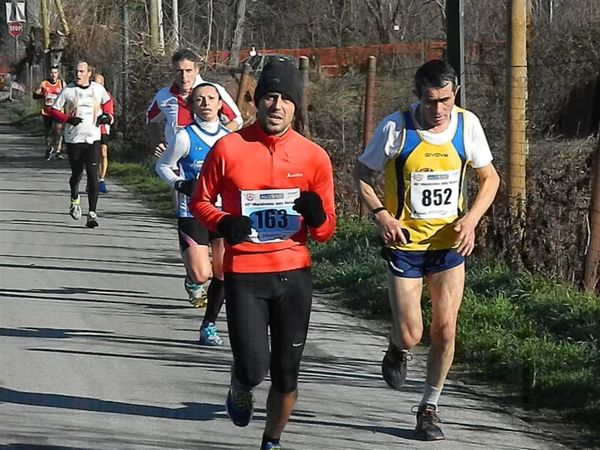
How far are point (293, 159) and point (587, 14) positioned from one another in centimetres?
1970

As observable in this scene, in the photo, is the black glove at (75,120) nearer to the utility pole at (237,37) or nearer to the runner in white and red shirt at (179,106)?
the runner in white and red shirt at (179,106)

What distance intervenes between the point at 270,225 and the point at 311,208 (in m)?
0.25

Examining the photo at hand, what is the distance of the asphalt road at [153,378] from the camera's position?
6.57 meters

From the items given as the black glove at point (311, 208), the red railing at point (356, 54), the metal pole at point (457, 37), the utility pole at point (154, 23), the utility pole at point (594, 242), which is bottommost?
the utility pole at point (594, 242)

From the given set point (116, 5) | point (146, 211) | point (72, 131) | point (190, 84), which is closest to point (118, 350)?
point (190, 84)

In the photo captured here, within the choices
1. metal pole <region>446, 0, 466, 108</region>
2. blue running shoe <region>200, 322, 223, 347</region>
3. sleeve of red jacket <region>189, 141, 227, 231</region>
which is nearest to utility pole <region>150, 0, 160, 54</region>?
metal pole <region>446, 0, 466, 108</region>

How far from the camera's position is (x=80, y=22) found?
35.1 m

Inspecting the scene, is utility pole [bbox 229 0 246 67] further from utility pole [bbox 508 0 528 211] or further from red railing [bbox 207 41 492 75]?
utility pole [bbox 508 0 528 211]

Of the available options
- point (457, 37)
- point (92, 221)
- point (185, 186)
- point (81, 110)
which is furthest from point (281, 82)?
point (92, 221)

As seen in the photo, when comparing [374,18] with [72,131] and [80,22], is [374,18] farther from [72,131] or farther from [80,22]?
[72,131]

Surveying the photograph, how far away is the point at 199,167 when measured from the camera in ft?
28.3

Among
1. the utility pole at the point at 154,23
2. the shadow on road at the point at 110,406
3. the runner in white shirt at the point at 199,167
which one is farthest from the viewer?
the utility pole at the point at 154,23

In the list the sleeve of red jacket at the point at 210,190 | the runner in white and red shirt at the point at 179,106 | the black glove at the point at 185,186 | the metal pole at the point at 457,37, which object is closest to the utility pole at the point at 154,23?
the runner in white and red shirt at the point at 179,106

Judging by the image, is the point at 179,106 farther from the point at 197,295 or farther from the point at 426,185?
the point at 426,185
